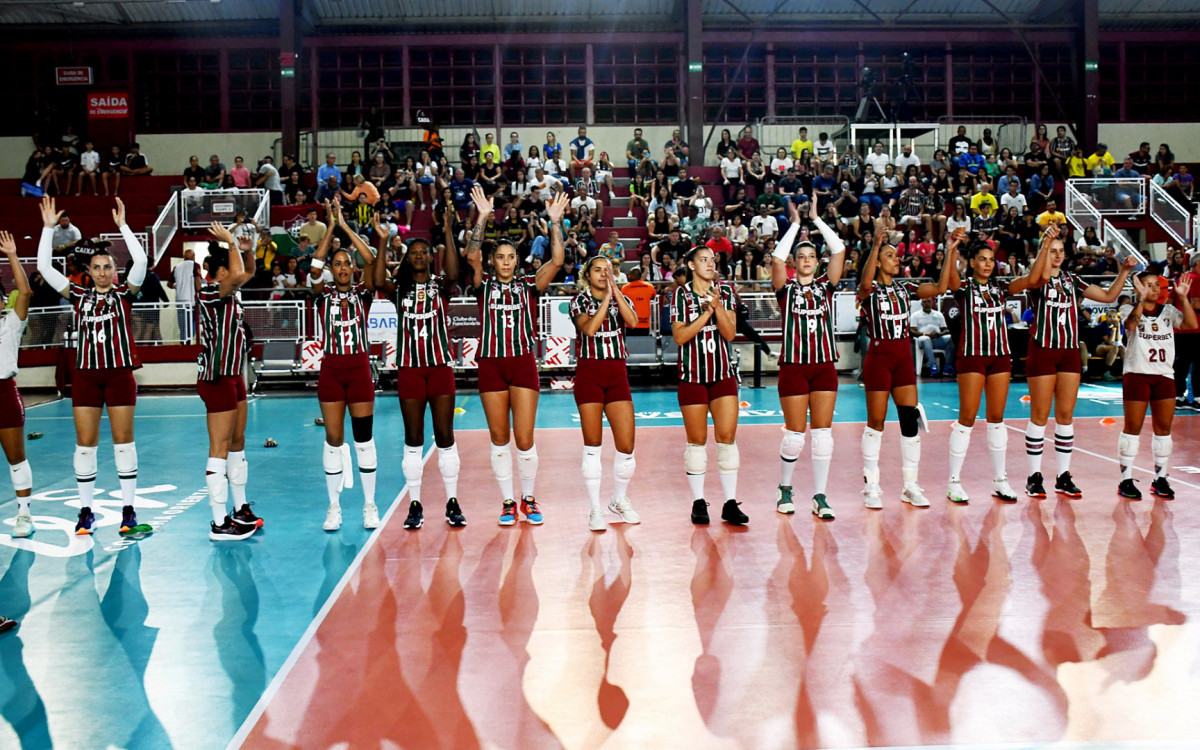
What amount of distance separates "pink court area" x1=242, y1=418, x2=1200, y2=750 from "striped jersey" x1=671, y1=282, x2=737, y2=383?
1261 mm

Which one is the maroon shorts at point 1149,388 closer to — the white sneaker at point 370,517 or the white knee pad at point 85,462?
the white sneaker at point 370,517

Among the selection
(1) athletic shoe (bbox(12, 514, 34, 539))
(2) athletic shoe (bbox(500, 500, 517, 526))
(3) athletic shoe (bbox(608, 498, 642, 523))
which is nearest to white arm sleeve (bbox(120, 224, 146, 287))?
(1) athletic shoe (bbox(12, 514, 34, 539))

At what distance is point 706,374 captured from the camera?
25.3 ft

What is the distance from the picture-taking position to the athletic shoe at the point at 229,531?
769 centimetres

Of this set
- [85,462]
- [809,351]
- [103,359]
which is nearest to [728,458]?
[809,351]

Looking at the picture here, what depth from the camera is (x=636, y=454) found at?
11031 millimetres

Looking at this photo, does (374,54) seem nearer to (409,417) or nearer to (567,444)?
(567,444)

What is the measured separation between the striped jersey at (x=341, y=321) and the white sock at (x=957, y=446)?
5.14 meters

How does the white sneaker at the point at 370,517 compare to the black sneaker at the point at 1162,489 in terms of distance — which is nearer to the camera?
the white sneaker at the point at 370,517

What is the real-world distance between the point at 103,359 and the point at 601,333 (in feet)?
13.0

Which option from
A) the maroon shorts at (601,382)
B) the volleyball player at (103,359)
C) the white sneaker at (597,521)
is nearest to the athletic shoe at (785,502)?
the white sneaker at (597,521)

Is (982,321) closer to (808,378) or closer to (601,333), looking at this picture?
(808,378)

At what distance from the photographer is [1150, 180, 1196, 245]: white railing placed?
2111 centimetres

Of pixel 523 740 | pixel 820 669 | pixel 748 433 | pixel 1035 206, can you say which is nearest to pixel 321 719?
pixel 523 740
